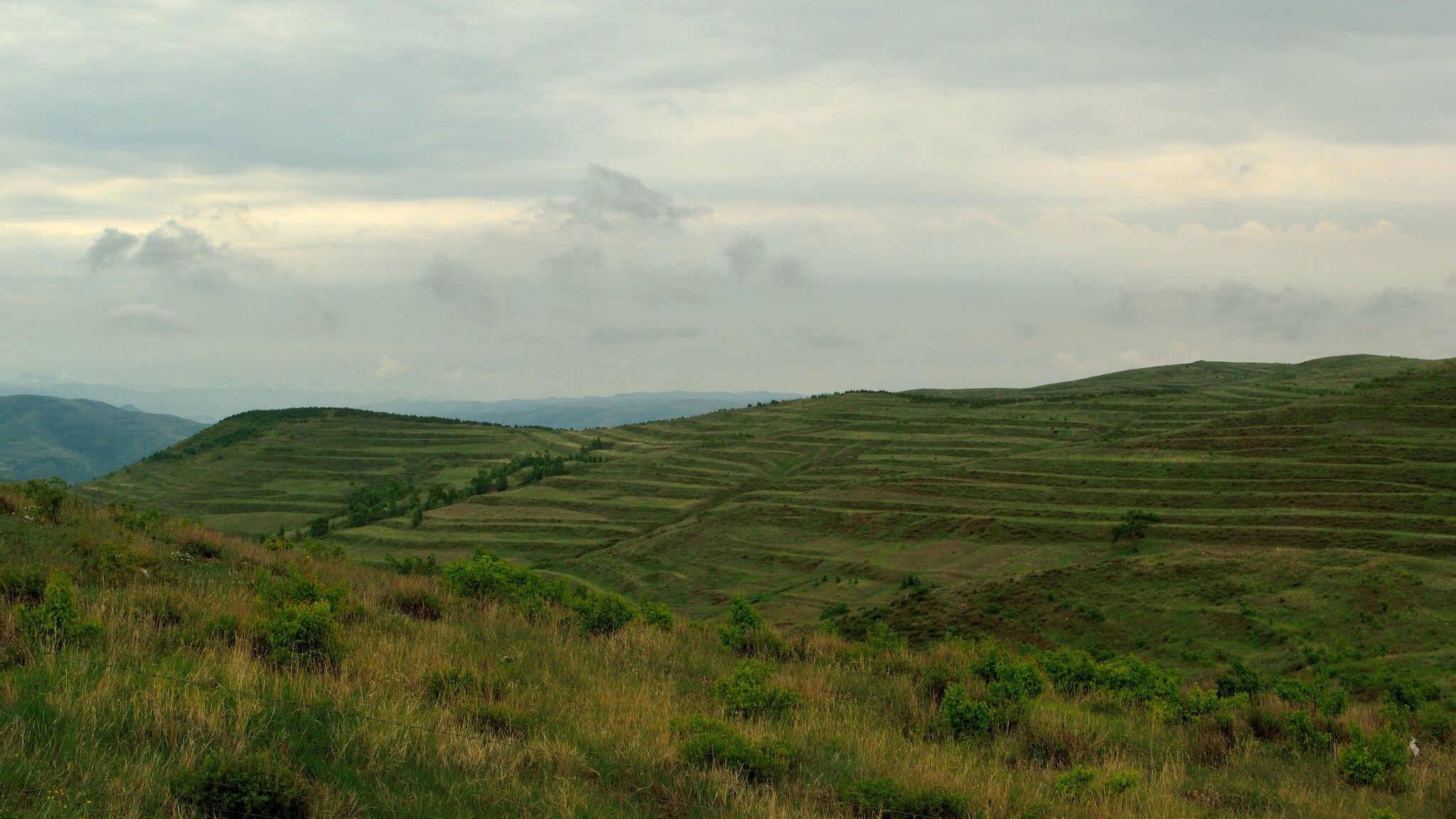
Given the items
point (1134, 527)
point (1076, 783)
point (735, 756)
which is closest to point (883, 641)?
point (1076, 783)

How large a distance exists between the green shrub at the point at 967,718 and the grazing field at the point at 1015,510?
29420 mm

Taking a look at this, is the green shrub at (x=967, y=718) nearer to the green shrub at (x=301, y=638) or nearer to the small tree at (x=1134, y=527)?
the green shrub at (x=301, y=638)

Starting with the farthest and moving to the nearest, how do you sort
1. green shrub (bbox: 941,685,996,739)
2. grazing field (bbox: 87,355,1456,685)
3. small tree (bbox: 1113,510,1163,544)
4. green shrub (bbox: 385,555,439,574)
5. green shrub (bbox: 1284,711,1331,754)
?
small tree (bbox: 1113,510,1163,544), grazing field (bbox: 87,355,1456,685), green shrub (bbox: 385,555,439,574), green shrub (bbox: 1284,711,1331,754), green shrub (bbox: 941,685,996,739)

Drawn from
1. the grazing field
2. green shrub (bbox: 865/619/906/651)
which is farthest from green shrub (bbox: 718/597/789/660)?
the grazing field

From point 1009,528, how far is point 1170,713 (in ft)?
234

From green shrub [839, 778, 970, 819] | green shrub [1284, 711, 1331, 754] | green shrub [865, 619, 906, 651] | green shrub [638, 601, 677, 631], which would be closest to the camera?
green shrub [839, 778, 970, 819]

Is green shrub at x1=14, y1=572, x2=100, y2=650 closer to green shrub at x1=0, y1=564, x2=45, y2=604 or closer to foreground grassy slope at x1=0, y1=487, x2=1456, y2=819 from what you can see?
foreground grassy slope at x1=0, y1=487, x2=1456, y2=819

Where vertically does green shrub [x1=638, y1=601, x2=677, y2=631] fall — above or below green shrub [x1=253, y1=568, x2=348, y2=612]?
below

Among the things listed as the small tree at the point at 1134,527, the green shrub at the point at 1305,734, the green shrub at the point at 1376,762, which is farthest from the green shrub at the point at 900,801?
the small tree at the point at 1134,527

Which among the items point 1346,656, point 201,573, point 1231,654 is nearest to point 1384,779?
point 201,573

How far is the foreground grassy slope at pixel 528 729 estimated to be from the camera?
670 cm

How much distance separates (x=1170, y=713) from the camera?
12.7 m

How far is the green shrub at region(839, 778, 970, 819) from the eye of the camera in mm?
7547

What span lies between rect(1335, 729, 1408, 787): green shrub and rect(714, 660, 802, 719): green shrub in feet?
20.4
